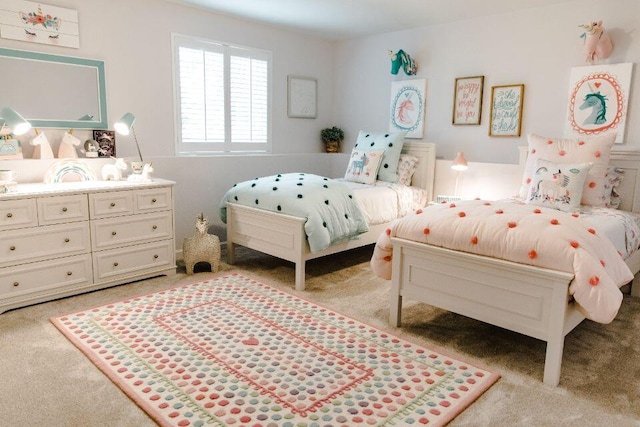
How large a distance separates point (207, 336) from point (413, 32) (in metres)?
3.74

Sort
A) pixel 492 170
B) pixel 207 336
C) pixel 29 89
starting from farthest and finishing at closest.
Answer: pixel 492 170 < pixel 29 89 < pixel 207 336

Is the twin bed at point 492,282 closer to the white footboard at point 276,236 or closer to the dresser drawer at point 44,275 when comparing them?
the white footboard at point 276,236

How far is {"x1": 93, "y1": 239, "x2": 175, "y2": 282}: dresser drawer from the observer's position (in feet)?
10.9

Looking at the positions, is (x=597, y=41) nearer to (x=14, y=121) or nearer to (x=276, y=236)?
(x=276, y=236)

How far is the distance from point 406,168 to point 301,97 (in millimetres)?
1556

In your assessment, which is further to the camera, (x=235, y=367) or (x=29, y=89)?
(x=29, y=89)

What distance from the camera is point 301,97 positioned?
5.30 meters

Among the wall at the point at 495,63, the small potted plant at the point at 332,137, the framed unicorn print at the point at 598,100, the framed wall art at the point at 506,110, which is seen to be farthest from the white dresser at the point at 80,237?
the framed unicorn print at the point at 598,100

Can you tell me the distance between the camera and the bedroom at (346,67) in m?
3.68

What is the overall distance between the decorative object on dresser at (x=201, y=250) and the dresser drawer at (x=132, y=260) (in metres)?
0.13

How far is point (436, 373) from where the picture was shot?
2268mm

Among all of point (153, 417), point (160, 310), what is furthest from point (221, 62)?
point (153, 417)

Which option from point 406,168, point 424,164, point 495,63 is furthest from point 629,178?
point 406,168

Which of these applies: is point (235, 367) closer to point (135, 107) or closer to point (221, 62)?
point (135, 107)
